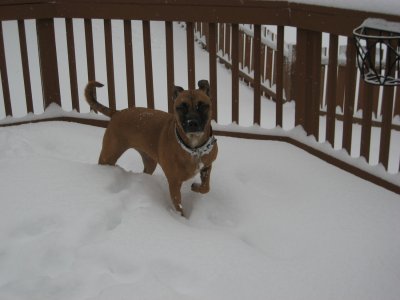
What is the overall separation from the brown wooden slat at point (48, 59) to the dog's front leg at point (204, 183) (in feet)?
7.73

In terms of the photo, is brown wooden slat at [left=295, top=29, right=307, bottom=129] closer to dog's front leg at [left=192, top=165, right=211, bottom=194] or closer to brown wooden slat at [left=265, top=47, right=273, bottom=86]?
dog's front leg at [left=192, top=165, right=211, bottom=194]

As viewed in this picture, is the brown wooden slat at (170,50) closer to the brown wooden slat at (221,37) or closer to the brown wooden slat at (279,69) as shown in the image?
the brown wooden slat at (279,69)

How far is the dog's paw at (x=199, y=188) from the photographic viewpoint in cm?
375

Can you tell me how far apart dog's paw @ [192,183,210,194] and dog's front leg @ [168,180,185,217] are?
0.83ft

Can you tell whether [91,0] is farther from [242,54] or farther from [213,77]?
[242,54]

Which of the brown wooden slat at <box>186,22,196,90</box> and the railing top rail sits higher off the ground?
the railing top rail

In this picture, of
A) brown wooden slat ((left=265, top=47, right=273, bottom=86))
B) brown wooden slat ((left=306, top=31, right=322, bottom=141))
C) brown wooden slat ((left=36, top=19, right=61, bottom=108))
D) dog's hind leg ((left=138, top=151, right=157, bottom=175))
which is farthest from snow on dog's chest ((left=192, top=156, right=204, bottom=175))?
brown wooden slat ((left=265, top=47, right=273, bottom=86))

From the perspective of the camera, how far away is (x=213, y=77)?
4.92 metres

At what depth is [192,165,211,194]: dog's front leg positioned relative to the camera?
3658mm

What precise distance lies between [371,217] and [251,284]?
120 centimetres

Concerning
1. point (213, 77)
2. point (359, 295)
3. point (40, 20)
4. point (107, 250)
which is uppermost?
point (40, 20)

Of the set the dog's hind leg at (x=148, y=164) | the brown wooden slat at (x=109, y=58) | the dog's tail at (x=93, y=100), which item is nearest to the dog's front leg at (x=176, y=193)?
the dog's hind leg at (x=148, y=164)

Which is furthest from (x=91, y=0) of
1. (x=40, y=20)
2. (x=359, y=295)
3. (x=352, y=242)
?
(x=359, y=295)

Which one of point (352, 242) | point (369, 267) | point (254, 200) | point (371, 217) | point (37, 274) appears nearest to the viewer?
point (37, 274)
